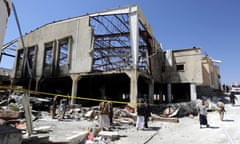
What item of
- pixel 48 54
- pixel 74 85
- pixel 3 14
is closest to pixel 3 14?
pixel 3 14

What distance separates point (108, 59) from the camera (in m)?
21.7

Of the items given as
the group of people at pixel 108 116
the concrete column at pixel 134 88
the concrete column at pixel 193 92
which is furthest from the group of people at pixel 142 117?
the concrete column at pixel 193 92

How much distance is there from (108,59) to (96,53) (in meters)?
1.71

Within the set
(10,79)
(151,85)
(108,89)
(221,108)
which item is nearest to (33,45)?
(10,79)

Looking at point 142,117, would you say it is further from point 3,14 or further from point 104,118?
point 3,14

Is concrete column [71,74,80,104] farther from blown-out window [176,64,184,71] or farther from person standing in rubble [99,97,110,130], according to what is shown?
blown-out window [176,64,184,71]

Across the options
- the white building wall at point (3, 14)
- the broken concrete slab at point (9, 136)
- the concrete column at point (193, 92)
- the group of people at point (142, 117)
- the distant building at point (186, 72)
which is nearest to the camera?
the broken concrete slab at point (9, 136)

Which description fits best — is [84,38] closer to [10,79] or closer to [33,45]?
[33,45]

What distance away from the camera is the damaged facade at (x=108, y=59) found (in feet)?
56.1

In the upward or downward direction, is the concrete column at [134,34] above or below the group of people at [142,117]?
above

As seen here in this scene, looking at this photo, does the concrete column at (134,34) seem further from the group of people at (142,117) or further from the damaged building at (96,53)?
the group of people at (142,117)

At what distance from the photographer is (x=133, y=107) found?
14.6m

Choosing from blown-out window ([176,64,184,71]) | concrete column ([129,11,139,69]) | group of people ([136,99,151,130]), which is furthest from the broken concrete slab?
blown-out window ([176,64,184,71])

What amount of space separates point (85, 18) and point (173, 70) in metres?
12.4
